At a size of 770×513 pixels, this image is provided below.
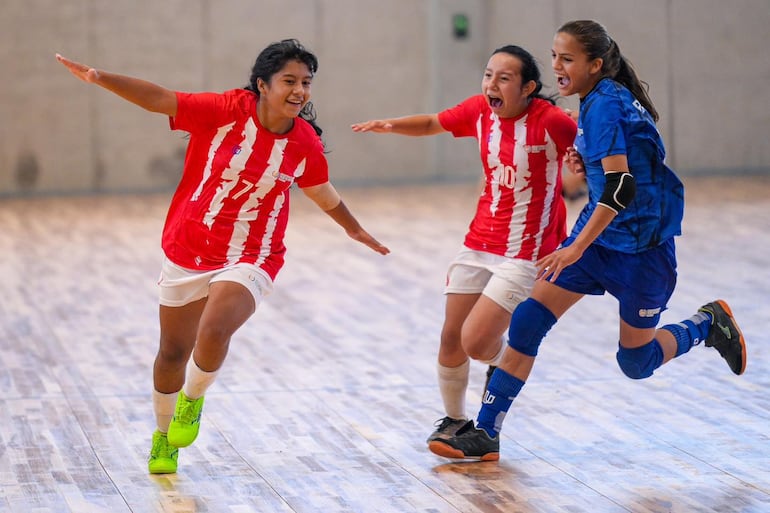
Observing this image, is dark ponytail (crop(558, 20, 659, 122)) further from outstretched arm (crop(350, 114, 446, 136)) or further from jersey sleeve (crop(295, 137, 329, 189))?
jersey sleeve (crop(295, 137, 329, 189))

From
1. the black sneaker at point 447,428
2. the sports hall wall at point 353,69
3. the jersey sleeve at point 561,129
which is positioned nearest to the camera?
the jersey sleeve at point 561,129

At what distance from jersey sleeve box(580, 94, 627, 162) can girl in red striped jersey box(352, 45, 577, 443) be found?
40cm

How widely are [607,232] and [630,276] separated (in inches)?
6.4

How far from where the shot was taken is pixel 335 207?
4.38 m

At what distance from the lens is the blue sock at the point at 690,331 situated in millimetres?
4465

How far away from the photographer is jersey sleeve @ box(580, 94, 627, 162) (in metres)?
3.83

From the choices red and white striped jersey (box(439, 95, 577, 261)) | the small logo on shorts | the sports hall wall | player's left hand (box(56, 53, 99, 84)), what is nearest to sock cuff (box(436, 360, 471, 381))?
red and white striped jersey (box(439, 95, 577, 261))

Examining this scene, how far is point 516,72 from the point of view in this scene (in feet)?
13.9

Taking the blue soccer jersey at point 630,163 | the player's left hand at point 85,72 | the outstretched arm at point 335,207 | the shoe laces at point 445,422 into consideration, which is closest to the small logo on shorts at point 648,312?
the blue soccer jersey at point 630,163

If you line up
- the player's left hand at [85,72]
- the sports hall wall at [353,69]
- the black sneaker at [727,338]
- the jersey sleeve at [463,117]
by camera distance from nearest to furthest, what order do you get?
the player's left hand at [85,72] < the jersey sleeve at [463,117] < the black sneaker at [727,338] < the sports hall wall at [353,69]

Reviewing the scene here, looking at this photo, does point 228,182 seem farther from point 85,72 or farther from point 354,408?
point 354,408

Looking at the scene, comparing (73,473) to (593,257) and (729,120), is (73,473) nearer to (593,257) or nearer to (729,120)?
(593,257)

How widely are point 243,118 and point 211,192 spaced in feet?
0.86

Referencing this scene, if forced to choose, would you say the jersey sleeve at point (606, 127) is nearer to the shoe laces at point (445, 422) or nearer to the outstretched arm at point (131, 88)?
the shoe laces at point (445, 422)
